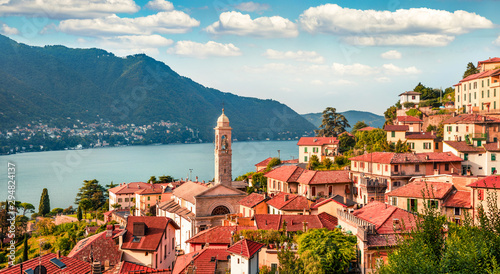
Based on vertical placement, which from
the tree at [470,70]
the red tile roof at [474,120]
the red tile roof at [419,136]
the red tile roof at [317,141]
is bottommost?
the red tile roof at [317,141]

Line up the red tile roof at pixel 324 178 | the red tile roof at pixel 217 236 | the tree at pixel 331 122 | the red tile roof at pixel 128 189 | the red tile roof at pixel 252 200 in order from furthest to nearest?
the red tile roof at pixel 128 189 < the tree at pixel 331 122 < the red tile roof at pixel 324 178 < the red tile roof at pixel 252 200 < the red tile roof at pixel 217 236

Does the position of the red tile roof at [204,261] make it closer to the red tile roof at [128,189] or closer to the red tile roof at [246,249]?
the red tile roof at [246,249]

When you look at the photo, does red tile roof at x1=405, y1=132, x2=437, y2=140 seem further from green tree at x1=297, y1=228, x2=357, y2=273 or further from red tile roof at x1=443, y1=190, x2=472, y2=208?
green tree at x1=297, y1=228, x2=357, y2=273

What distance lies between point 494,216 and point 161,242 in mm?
14951

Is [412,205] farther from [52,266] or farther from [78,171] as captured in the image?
[78,171]

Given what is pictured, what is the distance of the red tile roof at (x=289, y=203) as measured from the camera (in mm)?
A: 29859

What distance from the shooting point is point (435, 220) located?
40.5 ft

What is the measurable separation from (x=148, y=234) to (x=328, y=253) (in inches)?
354

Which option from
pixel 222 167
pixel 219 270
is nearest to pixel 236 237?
pixel 219 270

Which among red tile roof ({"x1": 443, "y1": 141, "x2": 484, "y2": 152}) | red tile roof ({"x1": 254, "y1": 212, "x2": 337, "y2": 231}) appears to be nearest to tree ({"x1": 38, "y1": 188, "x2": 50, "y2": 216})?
red tile roof ({"x1": 254, "y1": 212, "x2": 337, "y2": 231})

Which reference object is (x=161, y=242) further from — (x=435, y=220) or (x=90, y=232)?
(x=90, y=232)

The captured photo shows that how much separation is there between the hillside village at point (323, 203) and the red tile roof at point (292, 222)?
2.5 inches

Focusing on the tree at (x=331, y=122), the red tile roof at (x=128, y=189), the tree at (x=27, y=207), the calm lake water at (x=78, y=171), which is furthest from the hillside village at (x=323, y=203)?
the calm lake water at (x=78, y=171)

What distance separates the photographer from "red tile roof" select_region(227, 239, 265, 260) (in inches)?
728
